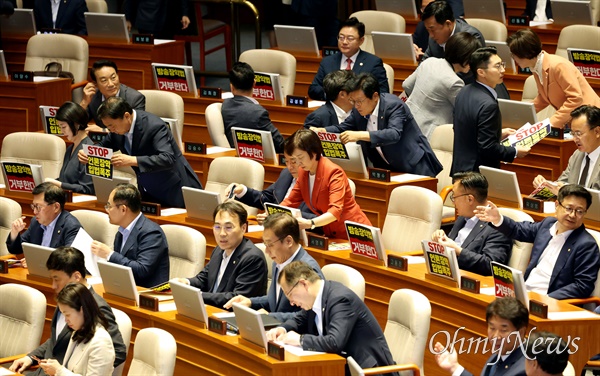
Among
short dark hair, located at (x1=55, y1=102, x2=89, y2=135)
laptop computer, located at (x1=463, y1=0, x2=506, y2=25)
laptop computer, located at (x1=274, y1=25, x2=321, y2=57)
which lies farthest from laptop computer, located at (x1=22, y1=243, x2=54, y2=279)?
laptop computer, located at (x1=463, y1=0, x2=506, y2=25)

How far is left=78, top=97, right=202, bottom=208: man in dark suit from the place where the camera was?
24.2 ft

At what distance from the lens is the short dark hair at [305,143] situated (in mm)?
6613

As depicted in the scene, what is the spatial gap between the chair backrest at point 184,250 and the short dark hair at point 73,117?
1.59 meters

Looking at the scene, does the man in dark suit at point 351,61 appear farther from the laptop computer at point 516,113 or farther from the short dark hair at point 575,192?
the short dark hair at point 575,192

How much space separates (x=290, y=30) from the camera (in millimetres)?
9883

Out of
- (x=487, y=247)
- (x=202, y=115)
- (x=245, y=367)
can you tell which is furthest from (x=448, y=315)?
(x=202, y=115)

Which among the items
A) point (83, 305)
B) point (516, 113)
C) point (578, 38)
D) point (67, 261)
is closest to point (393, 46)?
point (578, 38)

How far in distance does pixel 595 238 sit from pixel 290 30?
459 centimetres

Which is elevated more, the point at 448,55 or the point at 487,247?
the point at 448,55

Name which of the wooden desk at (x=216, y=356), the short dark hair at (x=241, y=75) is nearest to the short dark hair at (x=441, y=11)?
the short dark hair at (x=241, y=75)

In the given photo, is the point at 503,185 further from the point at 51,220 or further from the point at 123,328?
the point at 51,220

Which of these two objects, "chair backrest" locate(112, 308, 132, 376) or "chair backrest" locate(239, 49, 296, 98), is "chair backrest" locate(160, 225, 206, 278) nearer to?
"chair backrest" locate(112, 308, 132, 376)

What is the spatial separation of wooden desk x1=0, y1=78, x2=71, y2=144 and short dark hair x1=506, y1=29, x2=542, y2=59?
389 cm

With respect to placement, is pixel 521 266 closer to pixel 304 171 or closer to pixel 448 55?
pixel 304 171
